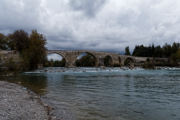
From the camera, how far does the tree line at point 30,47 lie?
42.9m

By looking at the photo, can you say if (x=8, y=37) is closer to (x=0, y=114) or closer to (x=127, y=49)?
(x=0, y=114)

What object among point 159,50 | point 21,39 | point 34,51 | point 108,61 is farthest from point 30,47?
point 159,50

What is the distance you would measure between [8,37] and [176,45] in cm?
10255

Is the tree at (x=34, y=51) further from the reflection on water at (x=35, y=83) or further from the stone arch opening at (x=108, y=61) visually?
the stone arch opening at (x=108, y=61)

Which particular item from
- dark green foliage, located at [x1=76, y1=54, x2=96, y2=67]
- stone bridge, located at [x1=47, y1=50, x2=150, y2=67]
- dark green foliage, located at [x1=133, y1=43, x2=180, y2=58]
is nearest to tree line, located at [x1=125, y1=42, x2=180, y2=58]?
dark green foliage, located at [x1=133, y1=43, x2=180, y2=58]

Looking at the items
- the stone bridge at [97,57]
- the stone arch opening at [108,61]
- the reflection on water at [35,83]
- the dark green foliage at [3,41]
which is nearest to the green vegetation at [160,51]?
the stone bridge at [97,57]

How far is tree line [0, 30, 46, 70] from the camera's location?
4288cm

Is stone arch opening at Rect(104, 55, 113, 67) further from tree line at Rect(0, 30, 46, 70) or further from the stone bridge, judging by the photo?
tree line at Rect(0, 30, 46, 70)

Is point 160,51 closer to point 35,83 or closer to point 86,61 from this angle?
point 86,61

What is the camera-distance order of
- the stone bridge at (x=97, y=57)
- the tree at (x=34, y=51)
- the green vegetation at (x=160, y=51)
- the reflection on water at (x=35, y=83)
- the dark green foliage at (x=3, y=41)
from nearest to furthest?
the reflection on water at (x=35, y=83)
the tree at (x=34, y=51)
the dark green foliage at (x=3, y=41)
the stone bridge at (x=97, y=57)
the green vegetation at (x=160, y=51)

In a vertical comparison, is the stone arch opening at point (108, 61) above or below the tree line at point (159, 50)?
below

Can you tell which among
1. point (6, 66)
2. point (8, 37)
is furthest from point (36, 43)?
point (8, 37)

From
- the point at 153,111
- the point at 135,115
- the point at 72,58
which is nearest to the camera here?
the point at 135,115

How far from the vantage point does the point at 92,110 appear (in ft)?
22.4
